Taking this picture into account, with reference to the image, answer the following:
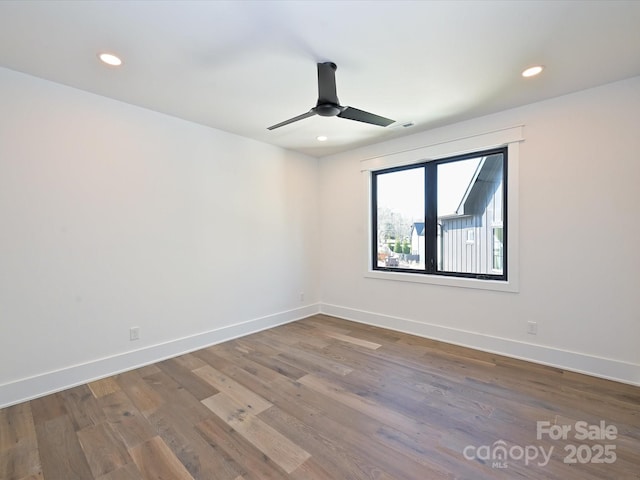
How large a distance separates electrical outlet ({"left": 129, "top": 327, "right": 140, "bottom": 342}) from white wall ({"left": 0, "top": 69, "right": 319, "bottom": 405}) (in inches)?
1.9

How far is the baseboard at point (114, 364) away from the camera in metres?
2.37

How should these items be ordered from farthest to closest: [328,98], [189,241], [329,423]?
1. [189,241]
2. [328,98]
3. [329,423]

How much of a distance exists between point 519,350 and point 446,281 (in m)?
0.99

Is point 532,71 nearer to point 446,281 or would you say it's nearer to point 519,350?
point 446,281

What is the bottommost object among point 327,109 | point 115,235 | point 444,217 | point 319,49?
point 115,235

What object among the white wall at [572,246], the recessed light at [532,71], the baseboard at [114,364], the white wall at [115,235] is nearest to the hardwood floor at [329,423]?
the baseboard at [114,364]

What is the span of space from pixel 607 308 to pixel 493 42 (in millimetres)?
2482

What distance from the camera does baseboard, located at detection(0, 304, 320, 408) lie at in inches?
93.1

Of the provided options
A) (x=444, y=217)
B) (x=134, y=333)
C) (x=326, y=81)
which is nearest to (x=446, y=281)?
(x=444, y=217)

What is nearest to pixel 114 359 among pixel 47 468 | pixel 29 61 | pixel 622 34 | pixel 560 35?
pixel 47 468

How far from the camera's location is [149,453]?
179cm

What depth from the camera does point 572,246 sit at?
279 centimetres

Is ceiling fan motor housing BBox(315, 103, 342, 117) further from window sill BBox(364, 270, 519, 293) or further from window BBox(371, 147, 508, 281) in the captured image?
window sill BBox(364, 270, 519, 293)

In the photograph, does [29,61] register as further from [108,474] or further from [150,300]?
[108,474]
